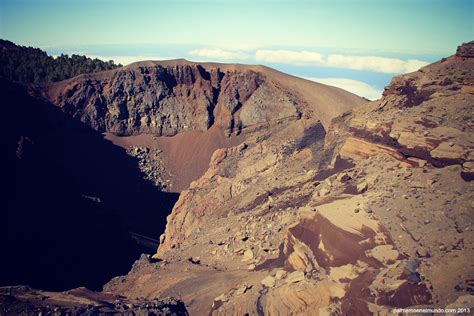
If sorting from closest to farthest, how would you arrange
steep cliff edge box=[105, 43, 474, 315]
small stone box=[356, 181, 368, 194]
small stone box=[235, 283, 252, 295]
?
steep cliff edge box=[105, 43, 474, 315], small stone box=[235, 283, 252, 295], small stone box=[356, 181, 368, 194]

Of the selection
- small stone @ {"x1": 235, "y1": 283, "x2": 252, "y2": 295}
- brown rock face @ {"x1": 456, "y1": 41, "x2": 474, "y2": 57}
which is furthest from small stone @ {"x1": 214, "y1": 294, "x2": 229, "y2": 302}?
brown rock face @ {"x1": 456, "y1": 41, "x2": 474, "y2": 57}

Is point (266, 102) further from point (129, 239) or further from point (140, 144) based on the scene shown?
point (129, 239)

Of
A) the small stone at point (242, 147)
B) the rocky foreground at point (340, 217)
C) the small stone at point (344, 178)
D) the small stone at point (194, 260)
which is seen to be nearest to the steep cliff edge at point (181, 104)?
the small stone at point (242, 147)

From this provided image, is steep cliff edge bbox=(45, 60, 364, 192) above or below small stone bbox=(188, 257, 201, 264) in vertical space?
above

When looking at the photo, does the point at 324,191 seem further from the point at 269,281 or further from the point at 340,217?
the point at 269,281

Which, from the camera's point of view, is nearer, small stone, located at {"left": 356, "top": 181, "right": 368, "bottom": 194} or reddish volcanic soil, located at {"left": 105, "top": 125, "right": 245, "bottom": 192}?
small stone, located at {"left": 356, "top": 181, "right": 368, "bottom": 194}

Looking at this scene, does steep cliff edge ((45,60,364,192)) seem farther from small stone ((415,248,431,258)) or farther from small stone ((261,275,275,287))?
small stone ((415,248,431,258))

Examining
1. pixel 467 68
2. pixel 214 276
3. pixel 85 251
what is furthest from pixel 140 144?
pixel 467 68
